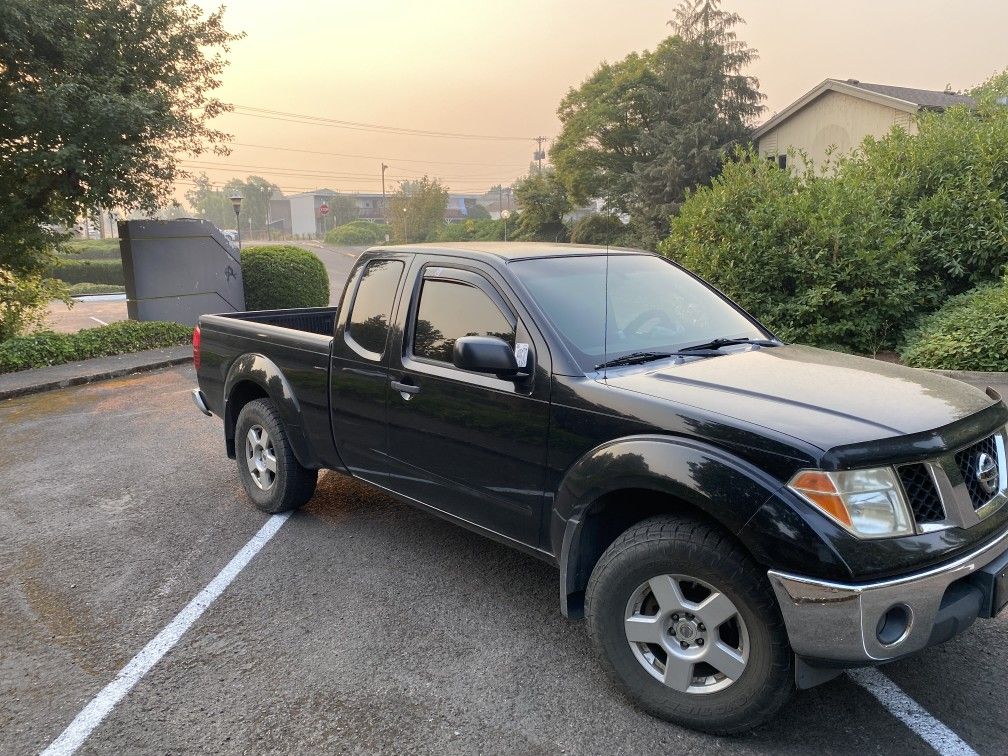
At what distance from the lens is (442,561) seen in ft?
14.3

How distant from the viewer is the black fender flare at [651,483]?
2.53m

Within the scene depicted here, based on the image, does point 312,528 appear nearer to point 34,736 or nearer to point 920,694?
point 34,736

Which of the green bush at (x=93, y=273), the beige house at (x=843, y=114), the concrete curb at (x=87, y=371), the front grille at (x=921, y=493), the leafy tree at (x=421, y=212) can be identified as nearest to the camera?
the front grille at (x=921, y=493)

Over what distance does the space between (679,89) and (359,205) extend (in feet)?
306

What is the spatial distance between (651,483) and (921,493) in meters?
0.90

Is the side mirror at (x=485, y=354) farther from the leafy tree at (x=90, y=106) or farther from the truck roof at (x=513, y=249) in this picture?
the leafy tree at (x=90, y=106)

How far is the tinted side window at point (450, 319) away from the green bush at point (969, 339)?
7018 mm

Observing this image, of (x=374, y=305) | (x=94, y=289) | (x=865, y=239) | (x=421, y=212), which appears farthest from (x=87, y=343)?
(x=421, y=212)

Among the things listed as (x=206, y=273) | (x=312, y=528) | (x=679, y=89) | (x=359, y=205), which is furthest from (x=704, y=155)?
(x=359, y=205)

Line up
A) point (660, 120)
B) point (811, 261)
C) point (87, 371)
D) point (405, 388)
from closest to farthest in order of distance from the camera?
point (405, 388) < point (811, 261) < point (87, 371) < point (660, 120)

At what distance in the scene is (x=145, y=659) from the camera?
339 cm

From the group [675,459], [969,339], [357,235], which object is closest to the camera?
[675,459]

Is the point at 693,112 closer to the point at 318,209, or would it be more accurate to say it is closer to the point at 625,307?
the point at 625,307

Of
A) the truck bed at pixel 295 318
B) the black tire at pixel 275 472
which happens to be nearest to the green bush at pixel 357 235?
the truck bed at pixel 295 318
